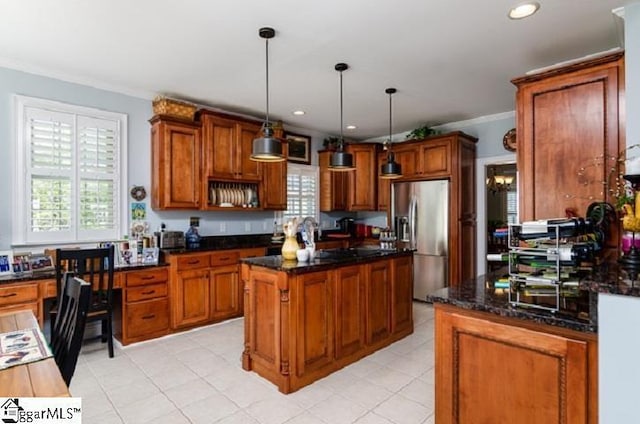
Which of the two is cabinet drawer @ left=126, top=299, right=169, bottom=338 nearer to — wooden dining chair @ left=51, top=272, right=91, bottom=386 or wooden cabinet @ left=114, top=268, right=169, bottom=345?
wooden cabinet @ left=114, top=268, right=169, bottom=345

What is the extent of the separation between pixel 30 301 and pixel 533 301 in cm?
370

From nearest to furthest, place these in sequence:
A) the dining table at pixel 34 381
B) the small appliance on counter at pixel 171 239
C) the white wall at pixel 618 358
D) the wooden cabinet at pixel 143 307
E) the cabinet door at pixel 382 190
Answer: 1. the dining table at pixel 34 381
2. the white wall at pixel 618 358
3. the wooden cabinet at pixel 143 307
4. the small appliance on counter at pixel 171 239
5. the cabinet door at pixel 382 190

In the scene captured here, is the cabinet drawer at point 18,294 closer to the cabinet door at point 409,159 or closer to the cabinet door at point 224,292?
the cabinet door at point 224,292

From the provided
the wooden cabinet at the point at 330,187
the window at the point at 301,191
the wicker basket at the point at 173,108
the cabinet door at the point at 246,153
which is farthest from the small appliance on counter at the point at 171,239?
the wooden cabinet at the point at 330,187

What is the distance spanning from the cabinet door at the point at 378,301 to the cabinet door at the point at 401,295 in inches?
2.9

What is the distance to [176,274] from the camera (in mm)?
3826

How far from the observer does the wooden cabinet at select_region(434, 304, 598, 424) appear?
1409 mm

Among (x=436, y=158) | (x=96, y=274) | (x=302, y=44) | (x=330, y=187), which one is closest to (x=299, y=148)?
(x=330, y=187)

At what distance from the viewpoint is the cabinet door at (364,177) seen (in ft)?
19.4

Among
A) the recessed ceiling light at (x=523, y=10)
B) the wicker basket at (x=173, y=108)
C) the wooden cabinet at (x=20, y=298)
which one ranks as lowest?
the wooden cabinet at (x=20, y=298)

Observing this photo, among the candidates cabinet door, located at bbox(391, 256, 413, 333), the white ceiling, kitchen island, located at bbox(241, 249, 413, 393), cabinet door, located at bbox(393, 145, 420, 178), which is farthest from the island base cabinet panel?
cabinet door, located at bbox(393, 145, 420, 178)

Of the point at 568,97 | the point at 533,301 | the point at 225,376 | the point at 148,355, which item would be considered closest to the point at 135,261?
the point at 148,355

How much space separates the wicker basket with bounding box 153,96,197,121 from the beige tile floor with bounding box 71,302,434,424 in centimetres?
249

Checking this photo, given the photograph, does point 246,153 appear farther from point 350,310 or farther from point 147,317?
point 350,310
